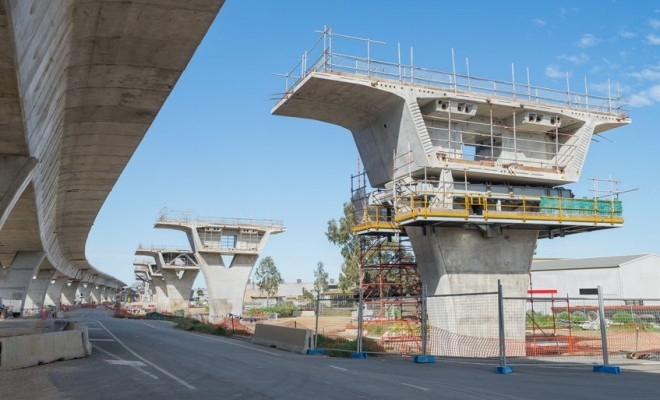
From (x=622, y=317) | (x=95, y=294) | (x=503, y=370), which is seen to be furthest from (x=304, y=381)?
(x=95, y=294)

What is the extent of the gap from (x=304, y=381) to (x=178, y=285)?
276 ft

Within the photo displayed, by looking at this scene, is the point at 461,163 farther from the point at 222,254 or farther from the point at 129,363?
the point at 222,254

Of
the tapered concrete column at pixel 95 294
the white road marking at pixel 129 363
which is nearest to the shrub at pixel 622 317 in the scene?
the white road marking at pixel 129 363

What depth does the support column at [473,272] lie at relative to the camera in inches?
1035

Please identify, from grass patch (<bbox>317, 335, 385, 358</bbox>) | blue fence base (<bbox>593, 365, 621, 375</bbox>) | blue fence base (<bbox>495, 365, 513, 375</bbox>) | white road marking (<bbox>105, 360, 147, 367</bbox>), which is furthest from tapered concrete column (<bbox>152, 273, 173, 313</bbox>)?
blue fence base (<bbox>593, 365, 621, 375</bbox>)

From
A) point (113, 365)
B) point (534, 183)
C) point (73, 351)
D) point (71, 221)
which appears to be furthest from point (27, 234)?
point (534, 183)

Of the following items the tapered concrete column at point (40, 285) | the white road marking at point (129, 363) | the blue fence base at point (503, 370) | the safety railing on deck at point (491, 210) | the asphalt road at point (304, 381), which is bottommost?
the white road marking at point (129, 363)

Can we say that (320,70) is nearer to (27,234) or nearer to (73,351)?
(73,351)

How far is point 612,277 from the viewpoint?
68.5 meters

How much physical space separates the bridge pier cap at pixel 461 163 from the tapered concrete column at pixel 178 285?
68276 mm

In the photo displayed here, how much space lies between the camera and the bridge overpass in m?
10.2

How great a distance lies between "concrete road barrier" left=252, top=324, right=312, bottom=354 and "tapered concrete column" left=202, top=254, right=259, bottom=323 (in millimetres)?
38466

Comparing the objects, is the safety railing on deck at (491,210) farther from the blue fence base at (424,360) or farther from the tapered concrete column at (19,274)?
the tapered concrete column at (19,274)

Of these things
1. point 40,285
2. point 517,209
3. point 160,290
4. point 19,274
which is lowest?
point 40,285
